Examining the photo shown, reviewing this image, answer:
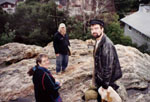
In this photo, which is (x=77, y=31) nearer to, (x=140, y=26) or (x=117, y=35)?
(x=117, y=35)

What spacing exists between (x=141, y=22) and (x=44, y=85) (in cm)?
1759

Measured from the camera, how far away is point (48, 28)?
16.9 metres

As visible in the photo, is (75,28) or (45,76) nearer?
(45,76)

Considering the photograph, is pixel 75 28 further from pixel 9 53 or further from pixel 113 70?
pixel 113 70

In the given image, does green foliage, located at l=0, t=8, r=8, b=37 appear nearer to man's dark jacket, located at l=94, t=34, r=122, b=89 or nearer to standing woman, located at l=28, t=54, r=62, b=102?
standing woman, located at l=28, t=54, r=62, b=102

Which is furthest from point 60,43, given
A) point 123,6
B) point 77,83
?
point 123,6

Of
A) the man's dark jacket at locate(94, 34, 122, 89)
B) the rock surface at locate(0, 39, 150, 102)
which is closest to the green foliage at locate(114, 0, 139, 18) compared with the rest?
the rock surface at locate(0, 39, 150, 102)

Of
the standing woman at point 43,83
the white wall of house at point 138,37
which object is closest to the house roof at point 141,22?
the white wall of house at point 138,37

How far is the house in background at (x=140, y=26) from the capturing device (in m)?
16.2

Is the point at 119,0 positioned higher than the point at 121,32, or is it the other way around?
the point at 119,0

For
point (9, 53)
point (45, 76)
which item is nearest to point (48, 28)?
point (9, 53)

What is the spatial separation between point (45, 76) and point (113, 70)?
1134mm

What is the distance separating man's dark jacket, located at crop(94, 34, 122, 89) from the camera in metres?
2.45

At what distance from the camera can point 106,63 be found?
244cm
